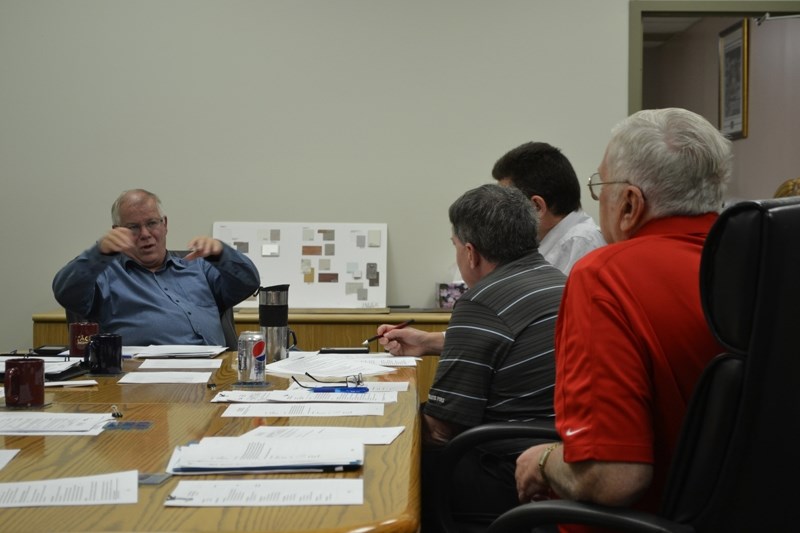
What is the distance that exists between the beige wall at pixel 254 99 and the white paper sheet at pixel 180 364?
7.08 ft

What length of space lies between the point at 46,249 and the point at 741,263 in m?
4.46

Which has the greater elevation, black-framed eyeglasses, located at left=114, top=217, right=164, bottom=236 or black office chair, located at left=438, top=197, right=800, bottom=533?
black-framed eyeglasses, located at left=114, top=217, right=164, bottom=236

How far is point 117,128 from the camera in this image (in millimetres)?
4762

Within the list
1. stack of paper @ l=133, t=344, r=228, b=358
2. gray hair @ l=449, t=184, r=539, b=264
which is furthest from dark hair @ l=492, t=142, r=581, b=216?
stack of paper @ l=133, t=344, r=228, b=358

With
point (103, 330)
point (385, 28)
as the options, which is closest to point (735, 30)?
point (385, 28)

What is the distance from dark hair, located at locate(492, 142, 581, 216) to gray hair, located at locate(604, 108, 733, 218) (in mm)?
1860

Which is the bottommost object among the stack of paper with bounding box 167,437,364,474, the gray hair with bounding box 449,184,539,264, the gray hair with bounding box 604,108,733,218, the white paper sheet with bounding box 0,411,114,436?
the white paper sheet with bounding box 0,411,114,436

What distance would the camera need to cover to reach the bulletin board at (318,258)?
456 centimetres

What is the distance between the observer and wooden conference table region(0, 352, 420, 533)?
1067 millimetres

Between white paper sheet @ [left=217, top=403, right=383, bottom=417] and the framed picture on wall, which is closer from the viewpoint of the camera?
white paper sheet @ [left=217, top=403, right=383, bottom=417]

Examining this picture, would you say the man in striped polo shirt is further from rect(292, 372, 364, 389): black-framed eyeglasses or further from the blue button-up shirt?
the blue button-up shirt

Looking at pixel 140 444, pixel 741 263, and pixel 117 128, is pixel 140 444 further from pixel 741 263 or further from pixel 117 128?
pixel 117 128

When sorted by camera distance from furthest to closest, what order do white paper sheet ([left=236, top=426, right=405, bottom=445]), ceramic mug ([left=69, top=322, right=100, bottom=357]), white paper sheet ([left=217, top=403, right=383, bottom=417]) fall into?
1. ceramic mug ([left=69, top=322, right=100, bottom=357])
2. white paper sheet ([left=217, top=403, right=383, bottom=417])
3. white paper sheet ([left=236, top=426, right=405, bottom=445])

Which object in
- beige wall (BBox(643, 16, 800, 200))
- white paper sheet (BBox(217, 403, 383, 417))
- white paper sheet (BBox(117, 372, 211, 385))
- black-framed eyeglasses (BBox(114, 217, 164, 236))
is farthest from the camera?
beige wall (BBox(643, 16, 800, 200))
